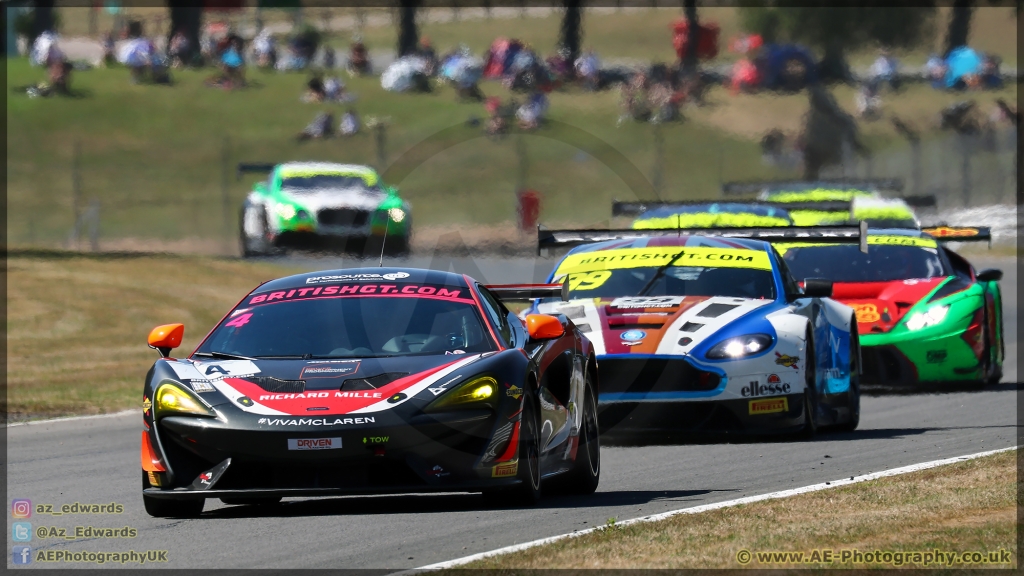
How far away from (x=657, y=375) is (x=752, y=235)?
94.0 inches

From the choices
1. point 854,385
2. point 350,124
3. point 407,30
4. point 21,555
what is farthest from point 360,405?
point 407,30

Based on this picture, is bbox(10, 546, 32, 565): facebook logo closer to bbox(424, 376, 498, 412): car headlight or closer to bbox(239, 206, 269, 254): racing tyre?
bbox(424, 376, 498, 412): car headlight

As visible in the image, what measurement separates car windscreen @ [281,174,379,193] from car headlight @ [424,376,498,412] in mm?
19953

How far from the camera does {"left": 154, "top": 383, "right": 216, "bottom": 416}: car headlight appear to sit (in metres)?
7.80

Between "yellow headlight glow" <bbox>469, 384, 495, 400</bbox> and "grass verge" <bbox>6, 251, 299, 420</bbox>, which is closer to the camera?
"yellow headlight glow" <bbox>469, 384, 495, 400</bbox>

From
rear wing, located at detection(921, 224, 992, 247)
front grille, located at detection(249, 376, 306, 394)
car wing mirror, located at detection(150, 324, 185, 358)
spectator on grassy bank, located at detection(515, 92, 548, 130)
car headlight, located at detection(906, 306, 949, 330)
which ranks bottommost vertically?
spectator on grassy bank, located at detection(515, 92, 548, 130)

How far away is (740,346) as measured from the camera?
36.6 ft

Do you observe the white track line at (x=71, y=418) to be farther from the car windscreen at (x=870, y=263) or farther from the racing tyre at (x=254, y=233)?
the racing tyre at (x=254, y=233)

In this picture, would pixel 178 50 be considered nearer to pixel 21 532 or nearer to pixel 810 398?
pixel 810 398

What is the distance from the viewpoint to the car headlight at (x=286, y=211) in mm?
26812

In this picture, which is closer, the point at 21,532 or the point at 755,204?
the point at 21,532

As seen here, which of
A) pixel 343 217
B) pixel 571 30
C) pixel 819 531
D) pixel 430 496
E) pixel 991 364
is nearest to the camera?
pixel 819 531

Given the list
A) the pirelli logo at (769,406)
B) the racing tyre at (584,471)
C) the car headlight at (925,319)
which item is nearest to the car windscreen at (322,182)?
the car headlight at (925,319)

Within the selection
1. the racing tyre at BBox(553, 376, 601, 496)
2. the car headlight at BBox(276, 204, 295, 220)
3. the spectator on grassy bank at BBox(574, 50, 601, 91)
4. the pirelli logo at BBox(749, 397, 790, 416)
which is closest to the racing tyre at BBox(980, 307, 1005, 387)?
the pirelli logo at BBox(749, 397, 790, 416)
